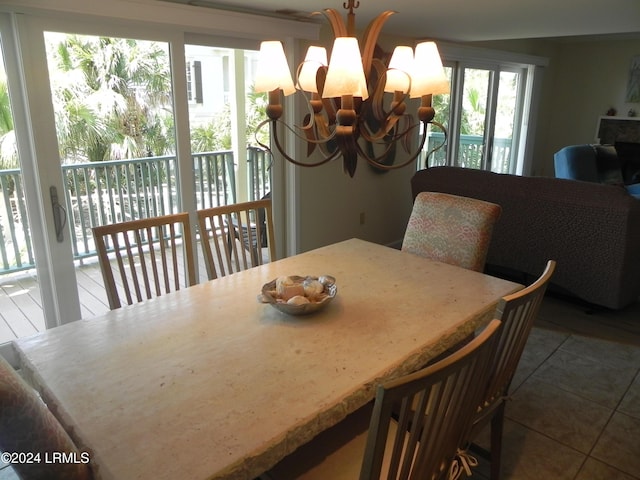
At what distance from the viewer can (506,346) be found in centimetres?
143

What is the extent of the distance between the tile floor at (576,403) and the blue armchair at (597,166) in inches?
101

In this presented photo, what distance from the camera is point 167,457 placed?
39.1 inches

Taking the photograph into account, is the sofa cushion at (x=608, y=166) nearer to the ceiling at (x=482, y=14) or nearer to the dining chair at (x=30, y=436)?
the ceiling at (x=482, y=14)

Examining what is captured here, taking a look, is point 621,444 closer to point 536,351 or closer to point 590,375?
point 590,375

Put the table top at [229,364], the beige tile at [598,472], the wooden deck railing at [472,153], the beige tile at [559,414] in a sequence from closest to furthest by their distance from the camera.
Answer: the table top at [229,364] → the beige tile at [598,472] → the beige tile at [559,414] → the wooden deck railing at [472,153]

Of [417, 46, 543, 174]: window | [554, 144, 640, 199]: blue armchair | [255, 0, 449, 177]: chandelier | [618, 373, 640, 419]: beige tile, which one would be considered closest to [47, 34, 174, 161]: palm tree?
[255, 0, 449, 177]: chandelier

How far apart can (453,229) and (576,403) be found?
1.09 m

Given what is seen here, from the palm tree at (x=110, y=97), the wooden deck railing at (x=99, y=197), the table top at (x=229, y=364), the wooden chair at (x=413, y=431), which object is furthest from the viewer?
the wooden deck railing at (x=99, y=197)

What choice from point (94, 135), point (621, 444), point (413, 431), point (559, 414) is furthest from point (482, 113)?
point (413, 431)

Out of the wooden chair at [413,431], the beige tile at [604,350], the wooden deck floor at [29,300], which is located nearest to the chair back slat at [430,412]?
the wooden chair at [413,431]

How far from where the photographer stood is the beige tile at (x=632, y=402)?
229cm

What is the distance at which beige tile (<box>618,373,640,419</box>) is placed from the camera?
2293 mm

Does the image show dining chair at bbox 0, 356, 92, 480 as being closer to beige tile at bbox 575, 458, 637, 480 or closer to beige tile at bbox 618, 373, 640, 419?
beige tile at bbox 575, 458, 637, 480

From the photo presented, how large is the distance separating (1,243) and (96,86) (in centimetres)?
138
